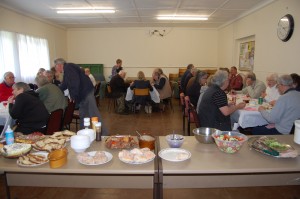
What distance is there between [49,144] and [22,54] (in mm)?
5296

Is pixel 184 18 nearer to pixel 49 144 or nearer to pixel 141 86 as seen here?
pixel 141 86

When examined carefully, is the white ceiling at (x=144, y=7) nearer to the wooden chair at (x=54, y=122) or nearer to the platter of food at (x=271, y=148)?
the wooden chair at (x=54, y=122)

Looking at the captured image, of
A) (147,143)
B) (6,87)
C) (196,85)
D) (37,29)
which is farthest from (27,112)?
(37,29)

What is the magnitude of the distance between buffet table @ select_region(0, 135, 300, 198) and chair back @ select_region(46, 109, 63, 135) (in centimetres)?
115

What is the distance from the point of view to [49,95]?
10.9 feet

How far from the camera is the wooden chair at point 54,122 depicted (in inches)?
108

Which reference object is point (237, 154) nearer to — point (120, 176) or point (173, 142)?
point (173, 142)

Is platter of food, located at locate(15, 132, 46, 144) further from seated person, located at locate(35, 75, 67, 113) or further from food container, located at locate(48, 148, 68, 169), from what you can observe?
seated person, located at locate(35, 75, 67, 113)

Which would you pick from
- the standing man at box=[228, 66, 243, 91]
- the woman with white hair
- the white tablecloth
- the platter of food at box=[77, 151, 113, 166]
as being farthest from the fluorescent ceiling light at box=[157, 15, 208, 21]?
the platter of food at box=[77, 151, 113, 166]

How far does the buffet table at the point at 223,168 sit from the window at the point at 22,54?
505cm

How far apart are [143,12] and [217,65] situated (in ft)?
13.2

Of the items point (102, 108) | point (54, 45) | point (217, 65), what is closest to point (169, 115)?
point (102, 108)

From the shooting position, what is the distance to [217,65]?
903cm

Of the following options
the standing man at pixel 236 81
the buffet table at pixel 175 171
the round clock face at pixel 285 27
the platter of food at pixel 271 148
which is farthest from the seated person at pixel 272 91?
the platter of food at pixel 271 148
